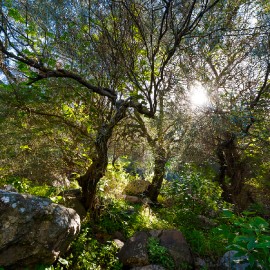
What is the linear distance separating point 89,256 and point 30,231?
1085 millimetres

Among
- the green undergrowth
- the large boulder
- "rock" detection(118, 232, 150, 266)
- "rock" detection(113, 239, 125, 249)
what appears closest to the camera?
the green undergrowth

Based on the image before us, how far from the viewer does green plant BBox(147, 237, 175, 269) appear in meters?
3.28

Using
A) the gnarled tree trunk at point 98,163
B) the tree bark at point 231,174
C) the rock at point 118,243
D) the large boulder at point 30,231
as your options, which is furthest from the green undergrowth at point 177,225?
the tree bark at point 231,174

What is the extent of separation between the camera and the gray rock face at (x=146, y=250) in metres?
3.31

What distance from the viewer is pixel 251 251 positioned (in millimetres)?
1961

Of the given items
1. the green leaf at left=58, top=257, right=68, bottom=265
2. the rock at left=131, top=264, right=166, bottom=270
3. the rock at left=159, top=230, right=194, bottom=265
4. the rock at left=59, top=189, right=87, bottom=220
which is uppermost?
the rock at left=59, top=189, right=87, bottom=220

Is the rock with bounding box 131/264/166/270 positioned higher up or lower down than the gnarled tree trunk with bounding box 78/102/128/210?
lower down

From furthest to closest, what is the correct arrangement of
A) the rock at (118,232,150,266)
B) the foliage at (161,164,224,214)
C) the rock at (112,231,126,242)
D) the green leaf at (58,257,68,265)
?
the foliage at (161,164,224,214)
the rock at (112,231,126,242)
the rock at (118,232,150,266)
the green leaf at (58,257,68,265)

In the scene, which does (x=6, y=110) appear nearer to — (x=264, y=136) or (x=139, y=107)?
(x=139, y=107)

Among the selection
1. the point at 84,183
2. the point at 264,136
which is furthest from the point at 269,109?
the point at 84,183

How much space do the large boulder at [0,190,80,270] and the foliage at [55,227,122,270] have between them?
0.84ft

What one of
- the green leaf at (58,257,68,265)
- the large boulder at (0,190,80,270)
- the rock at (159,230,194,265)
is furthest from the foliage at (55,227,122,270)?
the rock at (159,230,194,265)

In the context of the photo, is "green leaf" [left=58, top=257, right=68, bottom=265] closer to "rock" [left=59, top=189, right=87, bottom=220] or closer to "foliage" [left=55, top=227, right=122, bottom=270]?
"foliage" [left=55, top=227, right=122, bottom=270]

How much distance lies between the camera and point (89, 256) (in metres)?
3.32
